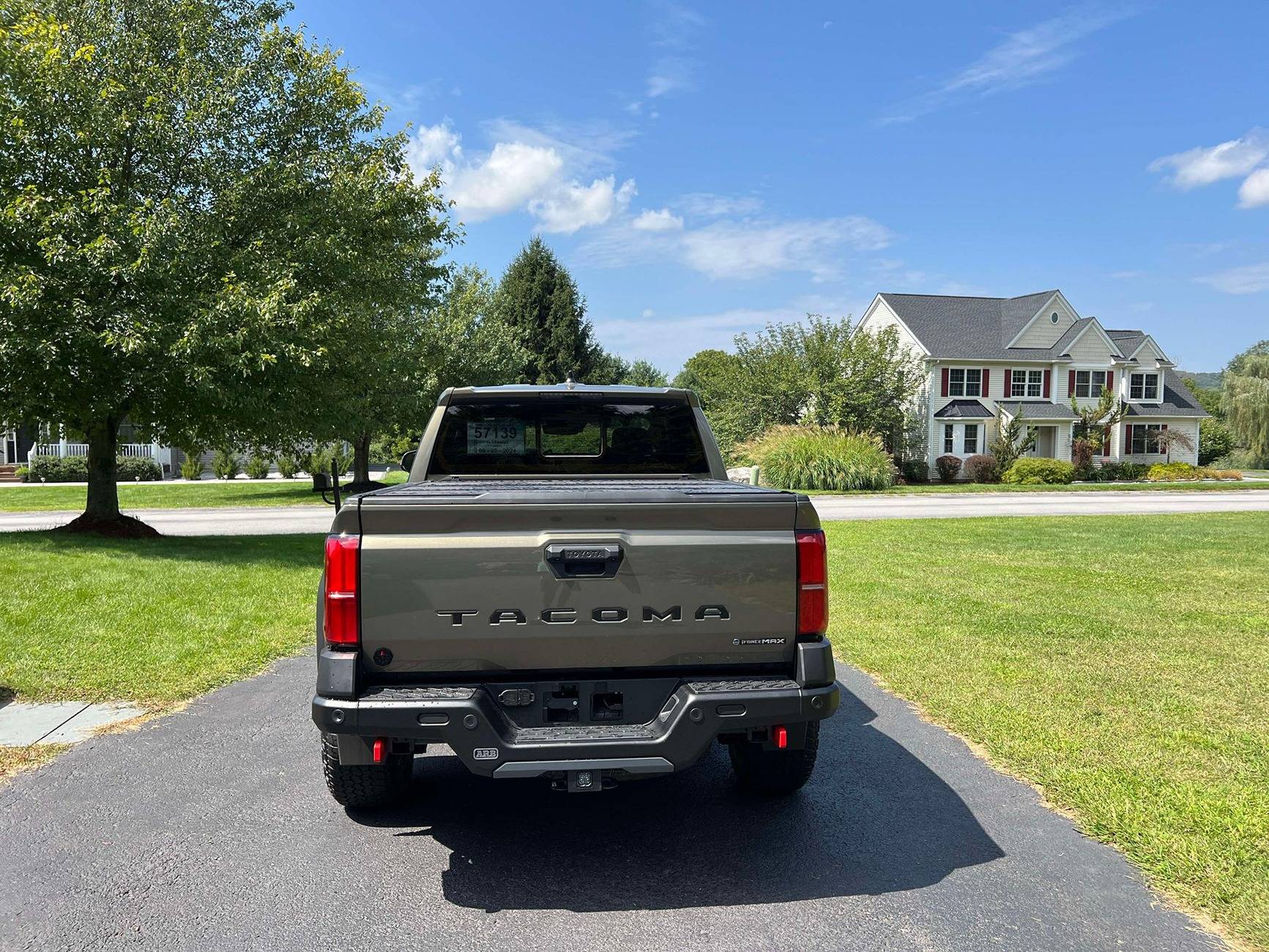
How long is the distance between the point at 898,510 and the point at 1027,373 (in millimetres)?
25631

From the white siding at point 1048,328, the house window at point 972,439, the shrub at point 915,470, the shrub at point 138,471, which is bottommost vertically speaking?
the shrub at point 138,471

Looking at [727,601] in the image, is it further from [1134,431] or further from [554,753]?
[1134,431]

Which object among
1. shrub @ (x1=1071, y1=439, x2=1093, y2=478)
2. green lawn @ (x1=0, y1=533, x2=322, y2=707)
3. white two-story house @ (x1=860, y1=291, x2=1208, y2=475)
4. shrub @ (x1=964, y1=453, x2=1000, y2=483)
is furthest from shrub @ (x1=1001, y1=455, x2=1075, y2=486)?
green lawn @ (x1=0, y1=533, x2=322, y2=707)

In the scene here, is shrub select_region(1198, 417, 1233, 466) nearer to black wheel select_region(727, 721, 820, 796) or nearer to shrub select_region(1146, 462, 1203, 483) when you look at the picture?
shrub select_region(1146, 462, 1203, 483)

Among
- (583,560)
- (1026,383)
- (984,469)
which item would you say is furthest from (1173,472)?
(583,560)

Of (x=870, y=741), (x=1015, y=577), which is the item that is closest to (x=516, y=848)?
(x=870, y=741)

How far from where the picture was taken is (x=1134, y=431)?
46.1 meters

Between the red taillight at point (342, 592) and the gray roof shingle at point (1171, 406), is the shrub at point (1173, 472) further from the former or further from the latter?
the red taillight at point (342, 592)

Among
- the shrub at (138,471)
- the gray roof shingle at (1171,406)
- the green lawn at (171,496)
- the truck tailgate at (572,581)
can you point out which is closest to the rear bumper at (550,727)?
the truck tailgate at (572,581)

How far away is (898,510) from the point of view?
22.1 m

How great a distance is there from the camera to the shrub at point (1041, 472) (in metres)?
36.5

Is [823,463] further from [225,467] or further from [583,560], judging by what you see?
[583,560]

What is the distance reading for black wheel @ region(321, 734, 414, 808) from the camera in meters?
3.95

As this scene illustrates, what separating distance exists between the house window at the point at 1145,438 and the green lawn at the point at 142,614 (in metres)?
44.9
